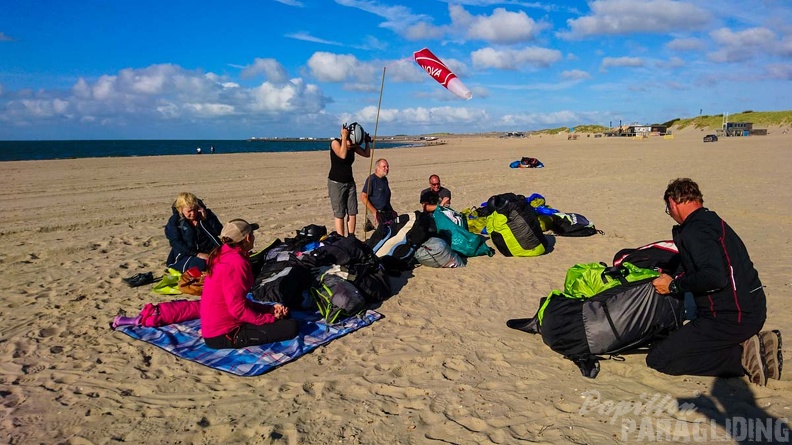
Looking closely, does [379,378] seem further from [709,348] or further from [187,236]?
[187,236]

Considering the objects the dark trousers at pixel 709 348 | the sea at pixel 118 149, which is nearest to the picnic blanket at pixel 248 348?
the dark trousers at pixel 709 348

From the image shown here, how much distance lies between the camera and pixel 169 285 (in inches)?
245

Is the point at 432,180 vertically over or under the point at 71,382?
over

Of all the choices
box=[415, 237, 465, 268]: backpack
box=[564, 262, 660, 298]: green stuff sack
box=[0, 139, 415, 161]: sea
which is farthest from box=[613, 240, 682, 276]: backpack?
box=[0, 139, 415, 161]: sea

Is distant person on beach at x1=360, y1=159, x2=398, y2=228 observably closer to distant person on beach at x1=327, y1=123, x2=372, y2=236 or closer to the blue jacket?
distant person on beach at x1=327, y1=123, x2=372, y2=236

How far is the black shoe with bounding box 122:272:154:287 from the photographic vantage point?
6.33 m

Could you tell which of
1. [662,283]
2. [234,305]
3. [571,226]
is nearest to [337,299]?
[234,305]

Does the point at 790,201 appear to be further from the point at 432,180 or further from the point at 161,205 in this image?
the point at 161,205

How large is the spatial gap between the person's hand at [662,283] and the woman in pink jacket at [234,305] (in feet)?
10.6

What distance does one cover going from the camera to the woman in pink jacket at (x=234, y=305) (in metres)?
4.27

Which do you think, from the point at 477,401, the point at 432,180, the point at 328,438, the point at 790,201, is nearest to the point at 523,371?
the point at 477,401

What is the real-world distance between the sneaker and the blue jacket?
590 cm

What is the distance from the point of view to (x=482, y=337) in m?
4.86

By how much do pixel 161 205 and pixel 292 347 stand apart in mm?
9872
